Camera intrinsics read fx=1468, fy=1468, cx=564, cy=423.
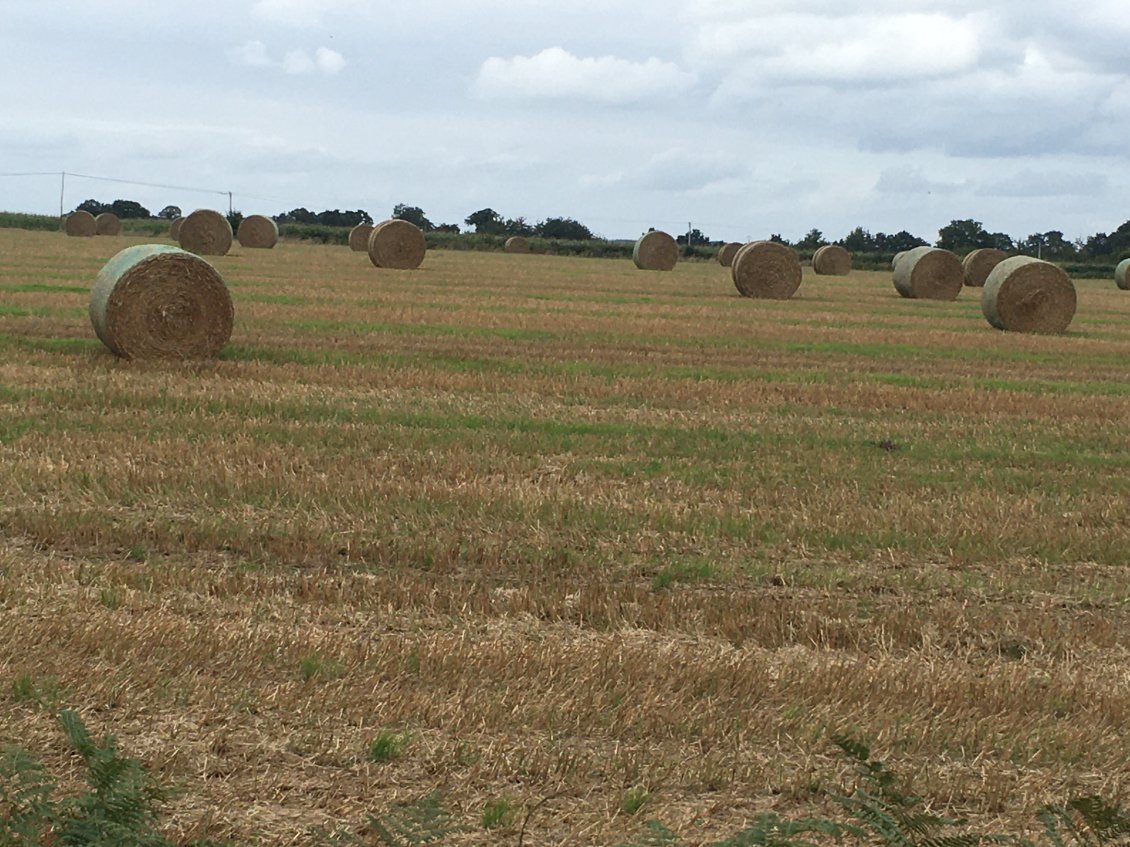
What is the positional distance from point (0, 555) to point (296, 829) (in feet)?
11.6

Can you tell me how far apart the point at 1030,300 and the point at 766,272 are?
7769 millimetres

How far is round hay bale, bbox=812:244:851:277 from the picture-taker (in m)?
51.2

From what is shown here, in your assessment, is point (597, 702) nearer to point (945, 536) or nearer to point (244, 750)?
point (244, 750)

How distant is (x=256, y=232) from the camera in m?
53.6

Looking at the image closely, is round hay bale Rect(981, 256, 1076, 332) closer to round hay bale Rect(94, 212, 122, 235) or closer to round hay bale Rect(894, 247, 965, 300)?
round hay bale Rect(894, 247, 965, 300)

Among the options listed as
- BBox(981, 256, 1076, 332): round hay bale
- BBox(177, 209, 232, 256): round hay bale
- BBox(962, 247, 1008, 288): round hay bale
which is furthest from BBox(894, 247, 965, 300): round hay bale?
BBox(177, 209, 232, 256): round hay bale

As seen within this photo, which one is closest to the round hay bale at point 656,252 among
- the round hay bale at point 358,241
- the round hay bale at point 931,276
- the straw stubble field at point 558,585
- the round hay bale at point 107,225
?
the round hay bale at point 358,241

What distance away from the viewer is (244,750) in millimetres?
4695

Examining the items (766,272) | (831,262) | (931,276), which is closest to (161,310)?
(766,272)

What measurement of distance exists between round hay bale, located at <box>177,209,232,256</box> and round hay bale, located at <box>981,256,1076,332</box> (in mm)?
25757

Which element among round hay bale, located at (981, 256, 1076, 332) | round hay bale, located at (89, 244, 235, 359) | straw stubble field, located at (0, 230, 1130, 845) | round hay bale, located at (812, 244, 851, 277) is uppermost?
round hay bale, located at (812, 244, 851, 277)

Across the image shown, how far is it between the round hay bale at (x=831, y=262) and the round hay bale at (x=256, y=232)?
1974 centimetres

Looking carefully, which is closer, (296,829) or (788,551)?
(296,829)

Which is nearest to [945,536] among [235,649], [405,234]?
[235,649]
